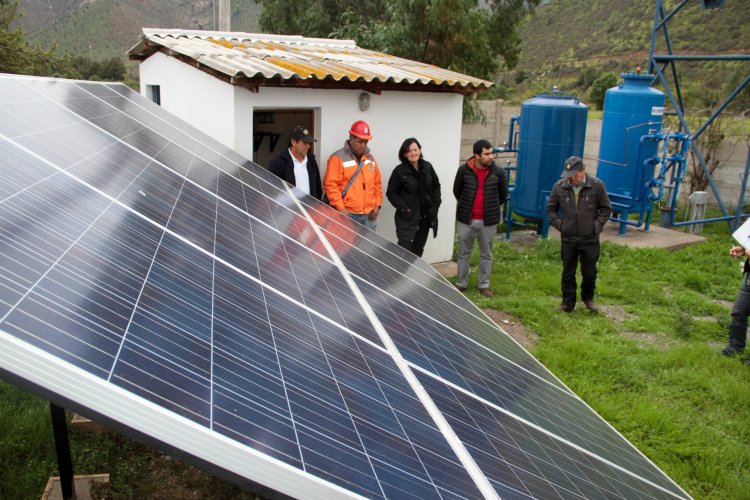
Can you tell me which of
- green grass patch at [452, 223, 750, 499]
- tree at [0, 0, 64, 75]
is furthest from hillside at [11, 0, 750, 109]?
green grass patch at [452, 223, 750, 499]

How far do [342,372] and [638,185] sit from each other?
440 inches

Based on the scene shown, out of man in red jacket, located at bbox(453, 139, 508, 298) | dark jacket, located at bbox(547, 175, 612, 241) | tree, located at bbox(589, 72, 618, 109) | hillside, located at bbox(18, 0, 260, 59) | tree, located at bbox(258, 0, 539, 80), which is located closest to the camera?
dark jacket, located at bbox(547, 175, 612, 241)

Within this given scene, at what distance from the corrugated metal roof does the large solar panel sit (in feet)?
11.8

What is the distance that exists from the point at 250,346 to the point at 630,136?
37.8 ft

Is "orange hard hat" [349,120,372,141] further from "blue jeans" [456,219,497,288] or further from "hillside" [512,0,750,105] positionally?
"hillside" [512,0,750,105]

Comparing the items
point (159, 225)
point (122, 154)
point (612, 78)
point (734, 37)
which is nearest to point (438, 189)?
point (122, 154)

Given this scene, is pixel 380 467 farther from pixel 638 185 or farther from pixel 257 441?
pixel 638 185

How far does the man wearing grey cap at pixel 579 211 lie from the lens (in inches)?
300

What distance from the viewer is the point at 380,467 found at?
1605 mm

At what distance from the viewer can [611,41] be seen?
138 feet

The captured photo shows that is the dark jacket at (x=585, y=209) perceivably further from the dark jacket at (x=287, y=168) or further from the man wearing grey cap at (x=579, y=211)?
the dark jacket at (x=287, y=168)

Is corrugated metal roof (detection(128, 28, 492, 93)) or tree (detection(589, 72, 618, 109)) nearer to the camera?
corrugated metal roof (detection(128, 28, 492, 93))

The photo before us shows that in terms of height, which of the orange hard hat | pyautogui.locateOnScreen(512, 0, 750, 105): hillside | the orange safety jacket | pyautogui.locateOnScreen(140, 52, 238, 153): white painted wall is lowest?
the orange safety jacket

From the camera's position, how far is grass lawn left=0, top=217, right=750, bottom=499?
15.0 feet
